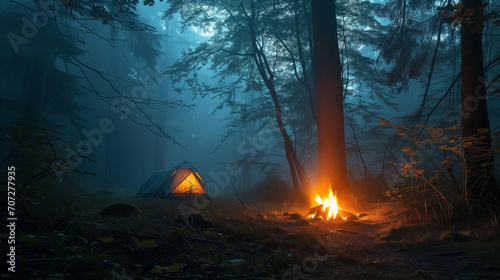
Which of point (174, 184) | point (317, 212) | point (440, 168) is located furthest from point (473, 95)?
point (174, 184)

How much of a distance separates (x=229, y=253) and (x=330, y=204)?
4675 millimetres

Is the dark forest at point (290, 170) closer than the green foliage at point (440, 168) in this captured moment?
Yes

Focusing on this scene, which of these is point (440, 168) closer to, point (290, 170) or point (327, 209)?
point (327, 209)

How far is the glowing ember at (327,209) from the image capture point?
6.96 m

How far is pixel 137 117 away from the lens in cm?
2506

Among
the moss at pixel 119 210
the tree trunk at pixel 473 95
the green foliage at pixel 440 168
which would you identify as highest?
the tree trunk at pixel 473 95

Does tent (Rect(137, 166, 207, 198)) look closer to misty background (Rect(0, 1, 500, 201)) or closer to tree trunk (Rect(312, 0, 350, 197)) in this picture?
misty background (Rect(0, 1, 500, 201))

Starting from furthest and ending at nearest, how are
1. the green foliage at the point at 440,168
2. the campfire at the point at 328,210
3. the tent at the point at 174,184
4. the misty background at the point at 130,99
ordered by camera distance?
Answer: the tent at the point at 174,184, the campfire at the point at 328,210, the misty background at the point at 130,99, the green foliage at the point at 440,168

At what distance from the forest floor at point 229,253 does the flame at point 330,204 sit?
224 centimetres

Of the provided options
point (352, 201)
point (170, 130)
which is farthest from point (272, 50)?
point (170, 130)

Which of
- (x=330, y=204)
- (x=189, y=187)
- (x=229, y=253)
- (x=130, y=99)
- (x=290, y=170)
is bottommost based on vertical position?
(x=229, y=253)

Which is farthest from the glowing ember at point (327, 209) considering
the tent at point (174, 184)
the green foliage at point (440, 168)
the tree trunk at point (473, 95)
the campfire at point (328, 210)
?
the tent at point (174, 184)

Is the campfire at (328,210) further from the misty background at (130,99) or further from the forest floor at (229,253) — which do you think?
the forest floor at (229,253)

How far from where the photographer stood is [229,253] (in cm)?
332
